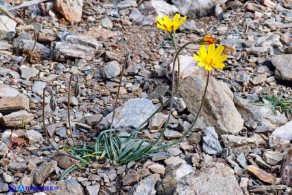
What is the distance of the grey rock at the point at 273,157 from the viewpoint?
104 inches

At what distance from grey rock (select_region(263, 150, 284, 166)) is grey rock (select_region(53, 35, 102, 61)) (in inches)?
53.4

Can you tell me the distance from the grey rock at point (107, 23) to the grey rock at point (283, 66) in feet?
3.87

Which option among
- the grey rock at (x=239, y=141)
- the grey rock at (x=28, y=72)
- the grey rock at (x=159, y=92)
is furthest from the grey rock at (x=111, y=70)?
the grey rock at (x=239, y=141)

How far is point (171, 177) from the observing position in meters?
2.38

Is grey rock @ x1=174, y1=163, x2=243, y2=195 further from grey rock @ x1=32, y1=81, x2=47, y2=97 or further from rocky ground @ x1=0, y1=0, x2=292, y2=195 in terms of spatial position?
grey rock @ x1=32, y1=81, x2=47, y2=97

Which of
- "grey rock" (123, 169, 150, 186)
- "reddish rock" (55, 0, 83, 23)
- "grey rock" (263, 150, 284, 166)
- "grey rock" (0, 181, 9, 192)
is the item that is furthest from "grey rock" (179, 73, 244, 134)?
"reddish rock" (55, 0, 83, 23)

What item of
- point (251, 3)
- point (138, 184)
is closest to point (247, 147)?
point (138, 184)

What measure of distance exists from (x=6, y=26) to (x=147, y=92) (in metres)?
1.13

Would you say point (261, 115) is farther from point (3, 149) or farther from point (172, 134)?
point (3, 149)

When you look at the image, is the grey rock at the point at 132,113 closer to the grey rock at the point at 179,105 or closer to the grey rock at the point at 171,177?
the grey rock at the point at 179,105

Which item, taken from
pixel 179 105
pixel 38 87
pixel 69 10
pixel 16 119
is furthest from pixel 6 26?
pixel 179 105

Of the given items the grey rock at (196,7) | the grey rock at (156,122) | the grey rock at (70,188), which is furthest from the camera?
the grey rock at (196,7)

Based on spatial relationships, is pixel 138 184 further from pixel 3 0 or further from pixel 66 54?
pixel 3 0

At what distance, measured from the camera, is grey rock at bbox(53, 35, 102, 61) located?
3441 millimetres
